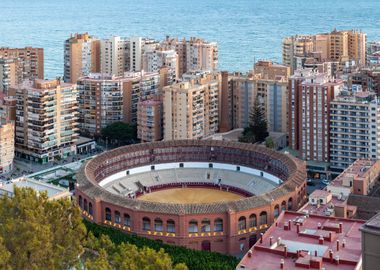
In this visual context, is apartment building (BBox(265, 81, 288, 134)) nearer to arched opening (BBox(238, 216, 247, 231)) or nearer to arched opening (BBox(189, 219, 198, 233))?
arched opening (BBox(238, 216, 247, 231))

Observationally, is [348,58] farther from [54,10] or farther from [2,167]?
[54,10]

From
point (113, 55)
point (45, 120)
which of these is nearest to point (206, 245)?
point (45, 120)

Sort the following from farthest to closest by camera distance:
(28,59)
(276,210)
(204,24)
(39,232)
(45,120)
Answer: (204,24)
(28,59)
(45,120)
(276,210)
(39,232)

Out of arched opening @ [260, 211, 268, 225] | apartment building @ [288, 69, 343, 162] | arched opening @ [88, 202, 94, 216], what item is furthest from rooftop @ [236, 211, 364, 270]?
apartment building @ [288, 69, 343, 162]

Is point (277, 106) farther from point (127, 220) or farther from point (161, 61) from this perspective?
point (127, 220)

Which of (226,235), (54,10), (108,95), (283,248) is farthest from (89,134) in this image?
(54,10)

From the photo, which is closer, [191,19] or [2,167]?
[2,167]

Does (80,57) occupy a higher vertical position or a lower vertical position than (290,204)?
higher
